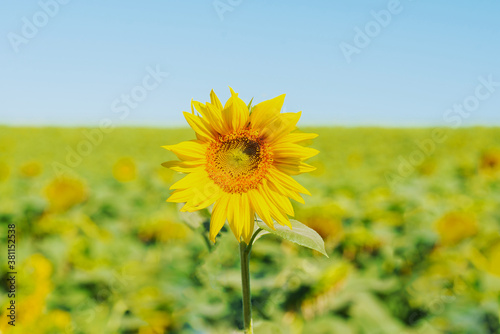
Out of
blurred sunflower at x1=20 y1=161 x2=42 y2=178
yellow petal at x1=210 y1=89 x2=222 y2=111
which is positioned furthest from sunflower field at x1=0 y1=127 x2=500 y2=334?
blurred sunflower at x1=20 y1=161 x2=42 y2=178

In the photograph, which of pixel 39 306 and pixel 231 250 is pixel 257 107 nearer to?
pixel 39 306

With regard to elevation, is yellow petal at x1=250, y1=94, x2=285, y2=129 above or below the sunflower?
above

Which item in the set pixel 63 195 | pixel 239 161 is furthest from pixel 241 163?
pixel 63 195

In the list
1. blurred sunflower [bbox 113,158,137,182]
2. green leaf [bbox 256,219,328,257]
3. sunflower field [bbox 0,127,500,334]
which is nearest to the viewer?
green leaf [bbox 256,219,328,257]

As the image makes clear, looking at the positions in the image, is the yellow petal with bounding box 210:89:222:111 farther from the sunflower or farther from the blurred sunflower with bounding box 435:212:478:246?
the blurred sunflower with bounding box 435:212:478:246

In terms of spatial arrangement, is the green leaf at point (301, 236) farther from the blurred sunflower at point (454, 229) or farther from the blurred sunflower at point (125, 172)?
the blurred sunflower at point (125, 172)

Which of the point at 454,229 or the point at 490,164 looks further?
the point at 490,164

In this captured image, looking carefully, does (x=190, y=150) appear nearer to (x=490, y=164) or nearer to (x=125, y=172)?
(x=125, y=172)

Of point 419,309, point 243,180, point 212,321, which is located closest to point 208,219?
point 243,180
